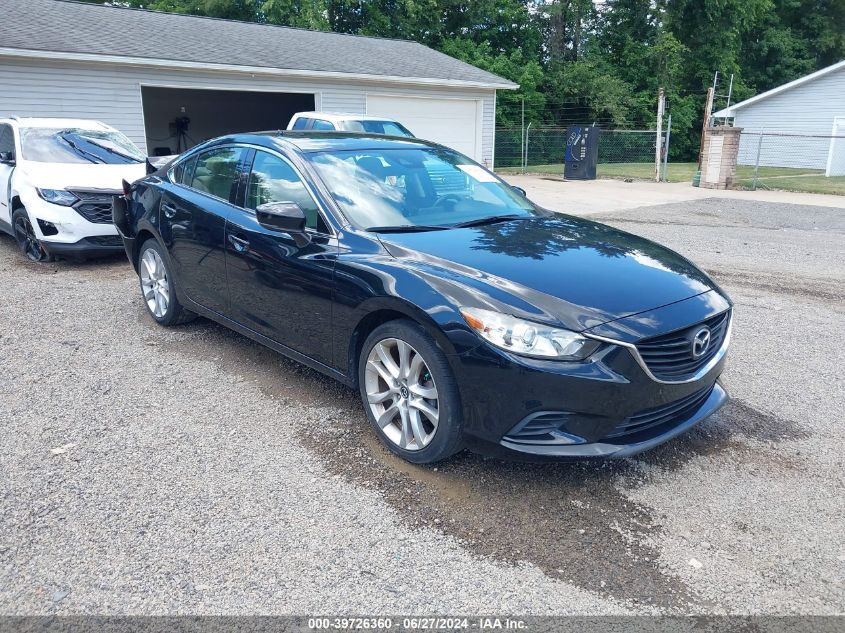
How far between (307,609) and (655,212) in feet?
42.6

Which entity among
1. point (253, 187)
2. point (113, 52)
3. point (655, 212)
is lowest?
point (655, 212)

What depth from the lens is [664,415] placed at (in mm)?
3211

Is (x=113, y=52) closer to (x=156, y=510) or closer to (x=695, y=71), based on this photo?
(x=156, y=510)

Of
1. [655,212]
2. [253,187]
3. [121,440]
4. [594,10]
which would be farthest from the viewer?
[594,10]

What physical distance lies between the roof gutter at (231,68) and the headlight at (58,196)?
23.3 feet

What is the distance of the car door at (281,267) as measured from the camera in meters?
3.82

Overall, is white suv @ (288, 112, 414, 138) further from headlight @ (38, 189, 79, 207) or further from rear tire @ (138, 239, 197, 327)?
rear tire @ (138, 239, 197, 327)

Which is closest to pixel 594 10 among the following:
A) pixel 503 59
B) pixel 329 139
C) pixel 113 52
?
pixel 503 59

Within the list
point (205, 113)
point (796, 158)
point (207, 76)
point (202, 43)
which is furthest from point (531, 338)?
point (796, 158)

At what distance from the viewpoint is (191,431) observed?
3850mm

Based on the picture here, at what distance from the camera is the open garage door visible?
2300cm

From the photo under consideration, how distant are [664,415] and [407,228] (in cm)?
168

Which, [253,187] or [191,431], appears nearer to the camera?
[191,431]

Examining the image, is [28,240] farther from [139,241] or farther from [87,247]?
[139,241]
